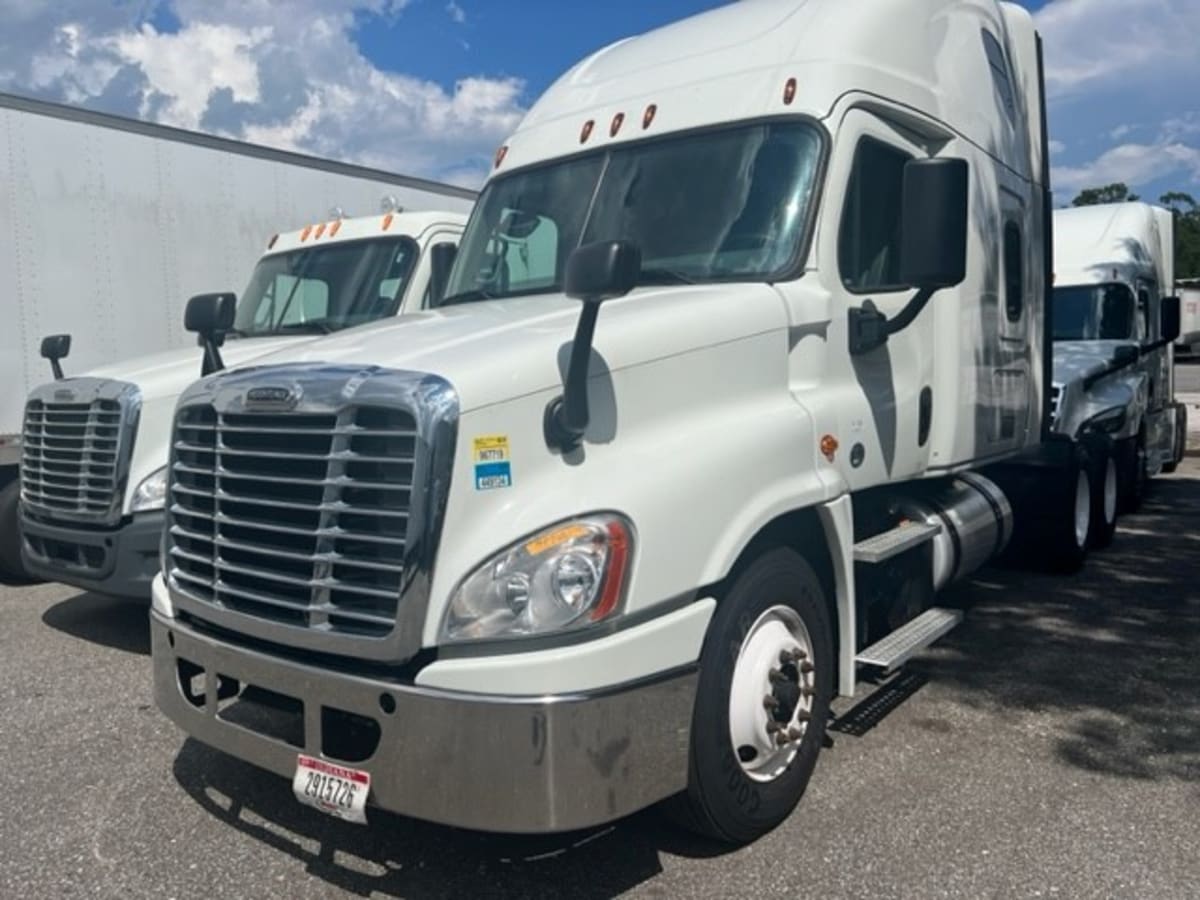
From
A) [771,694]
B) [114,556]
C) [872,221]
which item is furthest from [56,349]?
[771,694]

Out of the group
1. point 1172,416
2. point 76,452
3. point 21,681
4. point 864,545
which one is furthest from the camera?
point 1172,416

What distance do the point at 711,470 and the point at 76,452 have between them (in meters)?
4.43

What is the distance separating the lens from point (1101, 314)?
36.4ft

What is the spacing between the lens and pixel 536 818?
3029 mm

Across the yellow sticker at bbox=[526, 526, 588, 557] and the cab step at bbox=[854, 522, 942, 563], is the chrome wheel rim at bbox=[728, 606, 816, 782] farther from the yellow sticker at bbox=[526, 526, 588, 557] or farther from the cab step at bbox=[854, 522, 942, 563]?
the yellow sticker at bbox=[526, 526, 588, 557]

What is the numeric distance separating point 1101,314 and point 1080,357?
0.98 metres

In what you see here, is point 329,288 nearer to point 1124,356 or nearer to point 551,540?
point 551,540

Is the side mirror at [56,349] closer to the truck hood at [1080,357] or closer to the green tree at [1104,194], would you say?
the truck hood at [1080,357]

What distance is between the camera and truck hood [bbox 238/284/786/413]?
3.30m

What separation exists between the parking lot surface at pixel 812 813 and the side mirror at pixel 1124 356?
4.77 metres

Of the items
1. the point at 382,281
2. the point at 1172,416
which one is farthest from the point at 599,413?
the point at 1172,416

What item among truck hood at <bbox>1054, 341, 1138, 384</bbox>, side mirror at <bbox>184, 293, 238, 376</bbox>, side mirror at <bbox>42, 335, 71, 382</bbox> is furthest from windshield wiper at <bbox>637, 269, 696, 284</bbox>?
truck hood at <bbox>1054, 341, 1138, 384</bbox>

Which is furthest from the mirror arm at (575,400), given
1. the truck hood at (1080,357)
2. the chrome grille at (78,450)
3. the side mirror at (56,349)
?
the truck hood at (1080,357)

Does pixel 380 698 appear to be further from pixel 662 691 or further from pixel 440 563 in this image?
pixel 662 691
